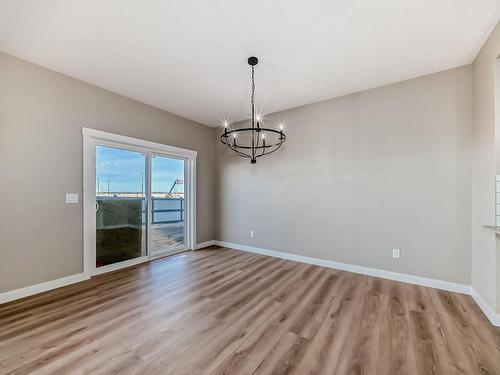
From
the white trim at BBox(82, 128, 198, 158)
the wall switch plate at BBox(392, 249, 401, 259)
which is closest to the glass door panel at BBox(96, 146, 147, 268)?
the white trim at BBox(82, 128, 198, 158)

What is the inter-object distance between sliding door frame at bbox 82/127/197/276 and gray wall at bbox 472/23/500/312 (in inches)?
174

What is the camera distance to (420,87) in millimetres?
2990

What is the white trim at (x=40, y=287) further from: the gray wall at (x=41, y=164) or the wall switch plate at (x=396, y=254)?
the wall switch plate at (x=396, y=254)

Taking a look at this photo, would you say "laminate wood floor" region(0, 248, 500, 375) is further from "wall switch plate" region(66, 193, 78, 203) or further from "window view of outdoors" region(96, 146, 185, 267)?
"wall switch plate" region(66, 193, 78, 203)

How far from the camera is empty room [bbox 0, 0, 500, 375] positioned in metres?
1.85

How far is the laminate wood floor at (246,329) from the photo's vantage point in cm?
160

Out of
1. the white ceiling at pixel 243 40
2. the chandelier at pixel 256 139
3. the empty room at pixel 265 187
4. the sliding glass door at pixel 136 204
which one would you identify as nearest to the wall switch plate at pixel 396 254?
the empty room at pixel 265 187

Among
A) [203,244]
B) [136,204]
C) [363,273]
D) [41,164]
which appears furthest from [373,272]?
[41,164]

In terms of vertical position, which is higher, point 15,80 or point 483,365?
point 15,80

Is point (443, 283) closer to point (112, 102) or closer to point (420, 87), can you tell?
point (420, 87)

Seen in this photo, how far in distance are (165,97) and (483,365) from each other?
4.65 m

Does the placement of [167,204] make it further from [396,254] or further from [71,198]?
[396,254]

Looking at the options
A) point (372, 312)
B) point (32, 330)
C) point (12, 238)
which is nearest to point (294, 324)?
point (372, 312)

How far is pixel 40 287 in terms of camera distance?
8.95ft
